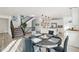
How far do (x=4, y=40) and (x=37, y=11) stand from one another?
1.54ft

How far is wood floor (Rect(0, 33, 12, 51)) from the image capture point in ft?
4.54

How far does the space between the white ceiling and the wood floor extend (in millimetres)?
223

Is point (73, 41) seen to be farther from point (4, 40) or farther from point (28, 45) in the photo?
point (4, 40)

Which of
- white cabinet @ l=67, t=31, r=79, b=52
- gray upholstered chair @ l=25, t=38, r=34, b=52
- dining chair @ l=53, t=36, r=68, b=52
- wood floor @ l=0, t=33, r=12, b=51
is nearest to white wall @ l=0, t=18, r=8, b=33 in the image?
wood floor @ l=0, t=33, r=12, b=51

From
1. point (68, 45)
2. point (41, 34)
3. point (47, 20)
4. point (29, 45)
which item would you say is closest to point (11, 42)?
point (29, 45)

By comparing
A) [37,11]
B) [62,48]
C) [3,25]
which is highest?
[37,11]

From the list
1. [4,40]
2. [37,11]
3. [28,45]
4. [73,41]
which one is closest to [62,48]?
[73,41]

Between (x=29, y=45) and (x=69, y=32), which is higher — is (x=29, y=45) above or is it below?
below

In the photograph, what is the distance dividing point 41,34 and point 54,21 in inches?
7.8

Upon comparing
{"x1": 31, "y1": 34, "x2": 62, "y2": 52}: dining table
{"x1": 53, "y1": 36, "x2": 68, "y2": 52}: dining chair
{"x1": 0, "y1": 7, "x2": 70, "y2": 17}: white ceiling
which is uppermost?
{"x1": 0, "y1": 7, "x2": 70, "y2": 17}: white ceiling

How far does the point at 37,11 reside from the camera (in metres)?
1.39

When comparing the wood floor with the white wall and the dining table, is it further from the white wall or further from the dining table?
the dining table
